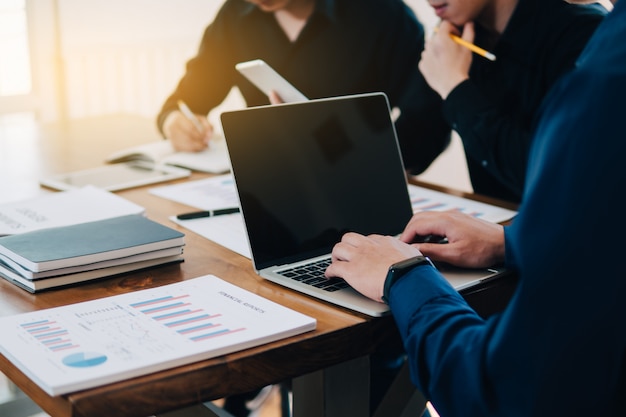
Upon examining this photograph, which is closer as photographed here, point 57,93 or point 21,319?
point 21,319

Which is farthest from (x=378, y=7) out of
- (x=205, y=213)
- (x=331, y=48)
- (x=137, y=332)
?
(x=137, y=332)

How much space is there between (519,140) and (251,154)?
2.01 feet

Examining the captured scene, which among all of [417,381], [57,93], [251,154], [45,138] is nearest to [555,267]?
[417,381]

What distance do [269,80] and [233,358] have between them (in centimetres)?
92

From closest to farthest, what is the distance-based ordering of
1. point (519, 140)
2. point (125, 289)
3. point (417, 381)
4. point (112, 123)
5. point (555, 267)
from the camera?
point (555, 267)
point (417, 381)
point (125, 289)
point (519, 140)
point (112, 123)

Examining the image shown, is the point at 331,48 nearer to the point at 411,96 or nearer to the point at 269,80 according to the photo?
the point at 411,96

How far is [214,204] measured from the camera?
1427mm

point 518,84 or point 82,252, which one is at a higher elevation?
point 518,84

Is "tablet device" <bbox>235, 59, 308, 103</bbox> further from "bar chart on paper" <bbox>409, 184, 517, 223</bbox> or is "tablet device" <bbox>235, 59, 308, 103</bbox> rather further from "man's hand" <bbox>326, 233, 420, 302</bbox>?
"man's hand" <bbox>326, 233, 420, 302</bbox>

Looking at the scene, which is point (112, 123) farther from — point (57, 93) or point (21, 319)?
point (57, 93)

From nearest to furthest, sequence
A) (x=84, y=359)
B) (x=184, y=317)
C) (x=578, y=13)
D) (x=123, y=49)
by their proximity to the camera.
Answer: (x=84, y=359)
(x=184, y=317)
(x=578, y=13)
(x=123, y=49)

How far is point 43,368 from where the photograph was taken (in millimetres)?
725

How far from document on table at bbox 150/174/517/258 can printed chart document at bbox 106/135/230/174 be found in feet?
0.25

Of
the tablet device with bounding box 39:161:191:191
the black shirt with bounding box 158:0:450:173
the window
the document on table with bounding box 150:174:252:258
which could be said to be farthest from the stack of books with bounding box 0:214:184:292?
the window
